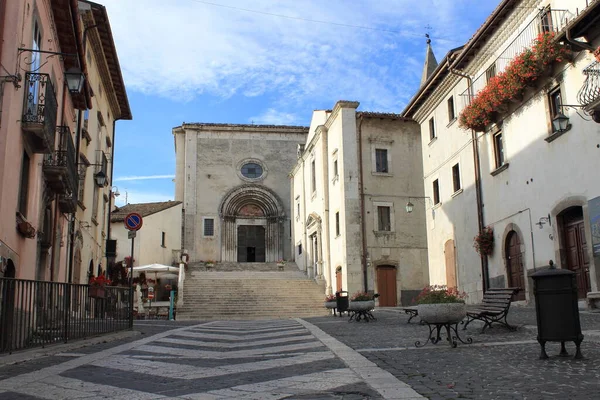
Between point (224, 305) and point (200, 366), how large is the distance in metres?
21.0

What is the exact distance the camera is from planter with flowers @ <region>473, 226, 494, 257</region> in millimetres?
19797

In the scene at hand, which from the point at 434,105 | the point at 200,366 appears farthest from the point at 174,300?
the point at 200,366

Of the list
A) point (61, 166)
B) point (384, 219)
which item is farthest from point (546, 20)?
point (384, 219)

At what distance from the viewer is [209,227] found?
43438 millimetres

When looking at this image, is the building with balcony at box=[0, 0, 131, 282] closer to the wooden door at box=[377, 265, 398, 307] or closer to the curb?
the curb

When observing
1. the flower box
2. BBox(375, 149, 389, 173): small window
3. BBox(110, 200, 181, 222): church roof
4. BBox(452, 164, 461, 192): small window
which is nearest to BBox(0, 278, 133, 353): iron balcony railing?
the flower box

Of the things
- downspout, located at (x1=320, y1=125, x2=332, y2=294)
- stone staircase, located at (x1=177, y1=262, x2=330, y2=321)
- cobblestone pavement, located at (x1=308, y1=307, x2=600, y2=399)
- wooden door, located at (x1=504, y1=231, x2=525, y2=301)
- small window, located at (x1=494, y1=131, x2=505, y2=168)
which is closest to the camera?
cobblestone pavement, located at (x1=308, y1=307, x2=600, y2=399)

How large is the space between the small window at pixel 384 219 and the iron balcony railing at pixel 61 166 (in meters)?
17.8

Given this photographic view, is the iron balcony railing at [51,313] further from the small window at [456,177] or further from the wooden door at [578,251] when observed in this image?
the small window at [456,177]

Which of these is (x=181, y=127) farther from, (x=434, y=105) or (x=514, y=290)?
(x=514, y=290)

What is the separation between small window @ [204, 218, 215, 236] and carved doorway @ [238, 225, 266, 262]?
2226mm

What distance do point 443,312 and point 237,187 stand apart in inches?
1436

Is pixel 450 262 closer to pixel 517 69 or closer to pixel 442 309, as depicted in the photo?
pixel 517 69

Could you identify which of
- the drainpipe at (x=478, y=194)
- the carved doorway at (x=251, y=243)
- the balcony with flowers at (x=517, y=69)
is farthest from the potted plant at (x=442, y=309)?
the carved doorway at (x=251, y=243)
